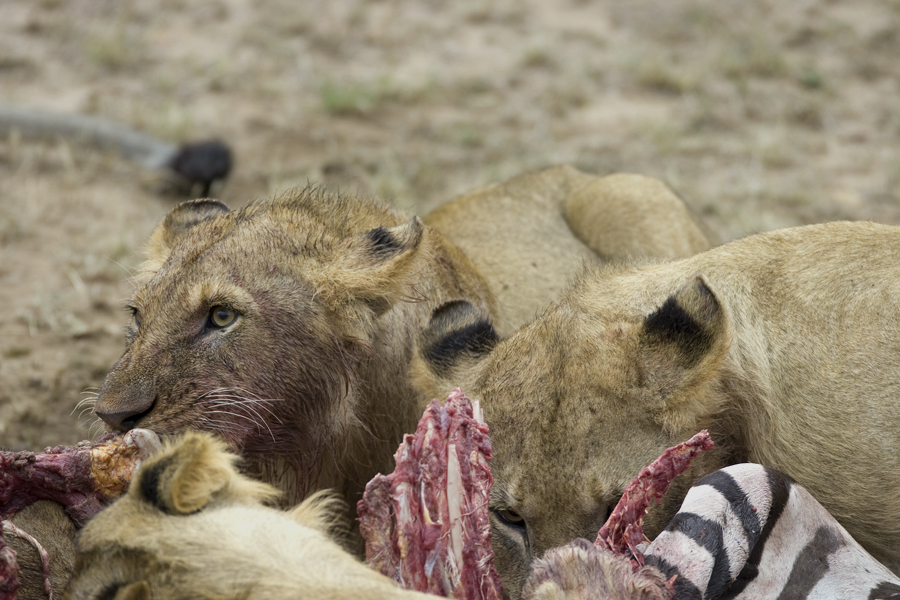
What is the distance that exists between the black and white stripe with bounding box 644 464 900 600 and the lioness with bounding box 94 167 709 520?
3.60 ft

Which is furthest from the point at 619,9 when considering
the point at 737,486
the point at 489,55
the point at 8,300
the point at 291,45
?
the point at 737,486

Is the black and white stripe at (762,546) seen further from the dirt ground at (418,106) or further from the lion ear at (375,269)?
the dirt ground at (418,106)

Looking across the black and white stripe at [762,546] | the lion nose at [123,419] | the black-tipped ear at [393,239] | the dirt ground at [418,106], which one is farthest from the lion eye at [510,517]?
the dirt ground at [418,106]

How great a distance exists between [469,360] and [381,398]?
1.54ft

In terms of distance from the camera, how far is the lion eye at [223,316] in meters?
3.23

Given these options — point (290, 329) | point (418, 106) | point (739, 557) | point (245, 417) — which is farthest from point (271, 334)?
point (418, 106)

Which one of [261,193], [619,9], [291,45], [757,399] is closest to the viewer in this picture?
[757,399]

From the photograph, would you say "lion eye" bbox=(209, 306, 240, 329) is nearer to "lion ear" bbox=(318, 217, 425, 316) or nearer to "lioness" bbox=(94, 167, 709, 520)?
"lioness" bbox=(94, 167, 709, 520)

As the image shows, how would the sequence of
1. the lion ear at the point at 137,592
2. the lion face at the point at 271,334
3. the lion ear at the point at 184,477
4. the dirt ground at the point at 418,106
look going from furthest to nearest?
the dirt ground at the point at 418,106, the lion face at the point at 271,334, the lion ear at the point at 184,477, the lion ear at the point at 137,592

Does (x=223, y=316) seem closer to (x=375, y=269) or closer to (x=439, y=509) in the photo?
(x=375, y=269)

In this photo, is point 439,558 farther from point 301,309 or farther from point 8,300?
point 8,300

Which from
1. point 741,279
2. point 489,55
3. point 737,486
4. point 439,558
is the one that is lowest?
point 439,558

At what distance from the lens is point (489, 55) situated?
8.99 m

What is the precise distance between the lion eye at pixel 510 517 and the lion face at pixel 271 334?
2.52ft
